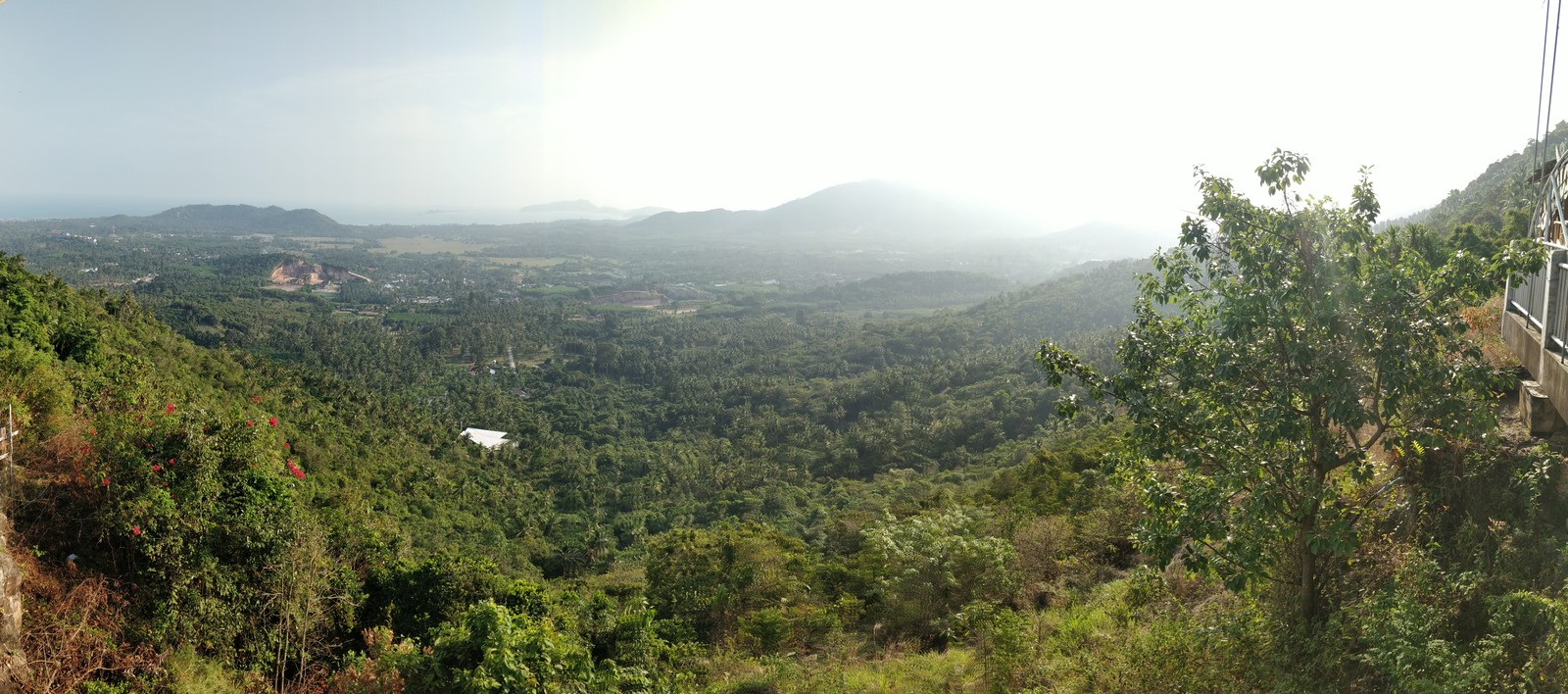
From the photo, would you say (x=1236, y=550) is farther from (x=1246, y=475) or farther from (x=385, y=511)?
(x=385, y=511)

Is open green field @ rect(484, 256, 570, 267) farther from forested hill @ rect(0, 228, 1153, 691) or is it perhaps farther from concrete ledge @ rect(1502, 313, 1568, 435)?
concrete ledge @ rect(1502, 313, 1568, 435)

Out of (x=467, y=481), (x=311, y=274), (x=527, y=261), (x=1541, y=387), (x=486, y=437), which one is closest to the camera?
(x=1541, y=387)

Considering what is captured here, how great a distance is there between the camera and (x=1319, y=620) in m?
4.79

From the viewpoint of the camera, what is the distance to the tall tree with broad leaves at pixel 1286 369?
159 inches

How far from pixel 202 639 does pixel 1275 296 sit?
32.8ft

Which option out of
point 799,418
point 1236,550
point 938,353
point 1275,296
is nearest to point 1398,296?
point 1275,296

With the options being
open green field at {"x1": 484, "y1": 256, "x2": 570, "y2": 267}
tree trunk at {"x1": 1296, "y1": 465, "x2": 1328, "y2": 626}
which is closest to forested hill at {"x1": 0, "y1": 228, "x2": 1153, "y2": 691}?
tree trunk at {"x1": 1296, "y1": 465, "x2": 1328, "y2": 626}

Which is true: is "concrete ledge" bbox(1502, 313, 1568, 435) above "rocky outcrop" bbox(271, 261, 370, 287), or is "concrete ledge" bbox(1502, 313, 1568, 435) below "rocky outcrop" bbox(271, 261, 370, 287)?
A: below

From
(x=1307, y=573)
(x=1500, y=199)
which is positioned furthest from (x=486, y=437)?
(x=1500, y=199)

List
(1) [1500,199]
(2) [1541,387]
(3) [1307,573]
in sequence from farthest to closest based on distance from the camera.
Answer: (1) [1500,199] → (2) [1541,387] → (3) [1307,573]

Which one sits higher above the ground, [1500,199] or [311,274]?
[1500,199]

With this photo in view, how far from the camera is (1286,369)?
174 inches

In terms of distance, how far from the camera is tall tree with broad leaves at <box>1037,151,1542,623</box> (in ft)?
13.2

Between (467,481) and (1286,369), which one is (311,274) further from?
(1286,369)
